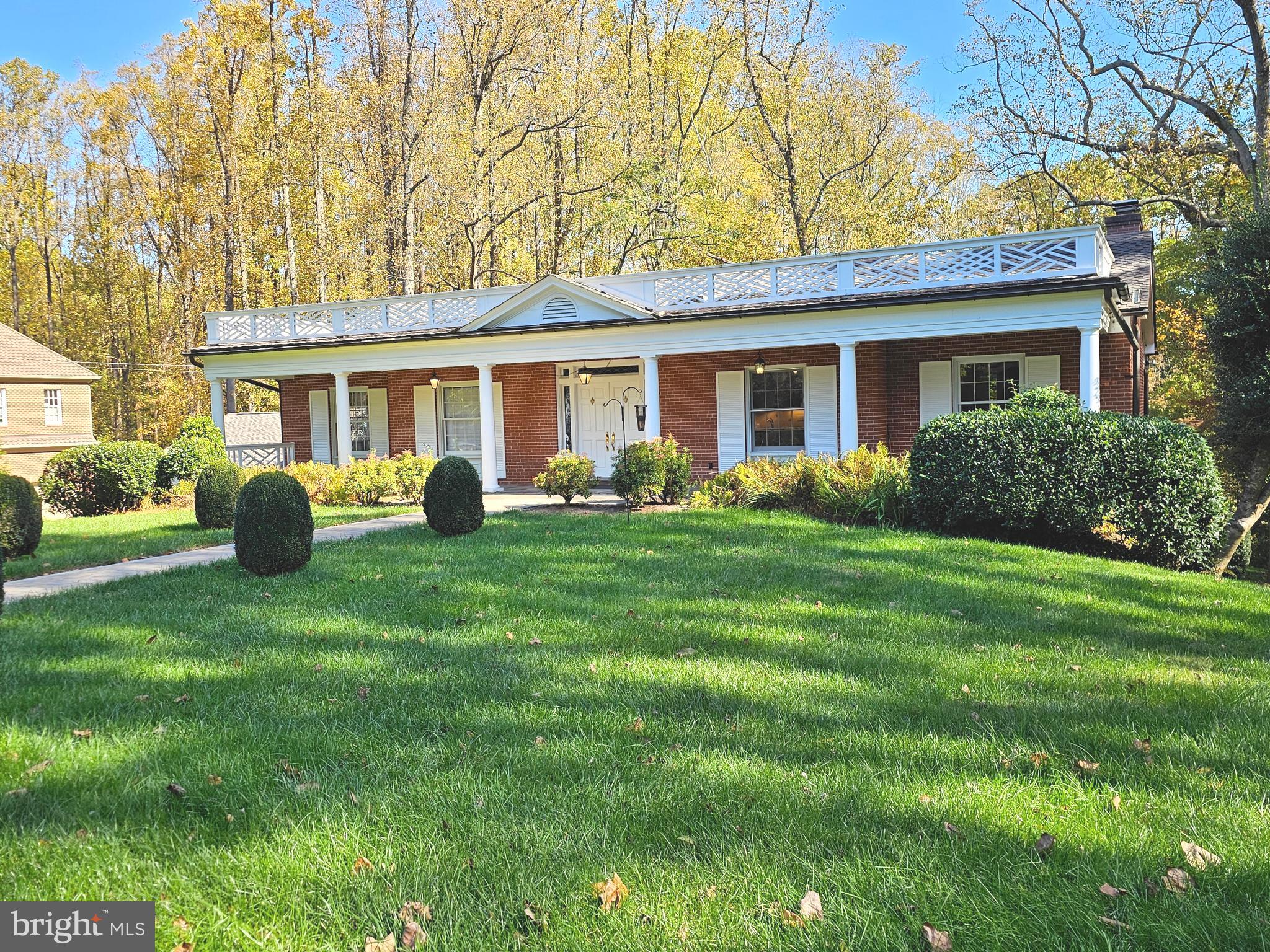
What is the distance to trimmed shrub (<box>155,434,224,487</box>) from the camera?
16.9m

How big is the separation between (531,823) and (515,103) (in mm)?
28066

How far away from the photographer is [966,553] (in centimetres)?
903

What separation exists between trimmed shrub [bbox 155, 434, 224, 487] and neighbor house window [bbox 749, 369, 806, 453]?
11.1m

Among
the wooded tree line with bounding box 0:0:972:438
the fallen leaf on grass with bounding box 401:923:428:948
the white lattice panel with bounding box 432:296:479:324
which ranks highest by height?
the wooded tree line with bounding box 0:0:972:438

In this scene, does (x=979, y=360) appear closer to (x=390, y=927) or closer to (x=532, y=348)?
(x=532, y=348)

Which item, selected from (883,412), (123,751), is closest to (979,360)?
(883,412)

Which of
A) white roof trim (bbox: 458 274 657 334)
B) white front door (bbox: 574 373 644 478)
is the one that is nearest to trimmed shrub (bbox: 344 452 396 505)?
white roof trim (bbox: 458 274 657 334)

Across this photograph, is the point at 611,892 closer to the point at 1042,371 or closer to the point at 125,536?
the point at 125,536

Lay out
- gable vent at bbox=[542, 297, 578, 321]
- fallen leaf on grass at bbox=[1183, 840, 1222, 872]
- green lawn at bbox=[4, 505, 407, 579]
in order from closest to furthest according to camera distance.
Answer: fallen leaf on grass at bbox=[1183, 840, 1222, 872]
green lawn at bbox=[4, 505, 407, 579]
gable vent at bbox=[542, 297, 578, 321]

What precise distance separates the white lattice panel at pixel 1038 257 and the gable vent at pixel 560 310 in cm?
846

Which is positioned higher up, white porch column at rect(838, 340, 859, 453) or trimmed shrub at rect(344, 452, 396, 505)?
white porch column at rect(838, 340, 859, 453)

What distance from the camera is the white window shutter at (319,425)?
23016mm

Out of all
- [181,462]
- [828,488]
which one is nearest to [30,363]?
[181,462]

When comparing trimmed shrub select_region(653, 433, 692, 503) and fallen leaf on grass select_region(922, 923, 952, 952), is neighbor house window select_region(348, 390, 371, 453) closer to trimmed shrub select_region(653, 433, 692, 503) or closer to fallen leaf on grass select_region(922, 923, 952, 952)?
trimmed shrub select_region(653, 433, 692, 503)
